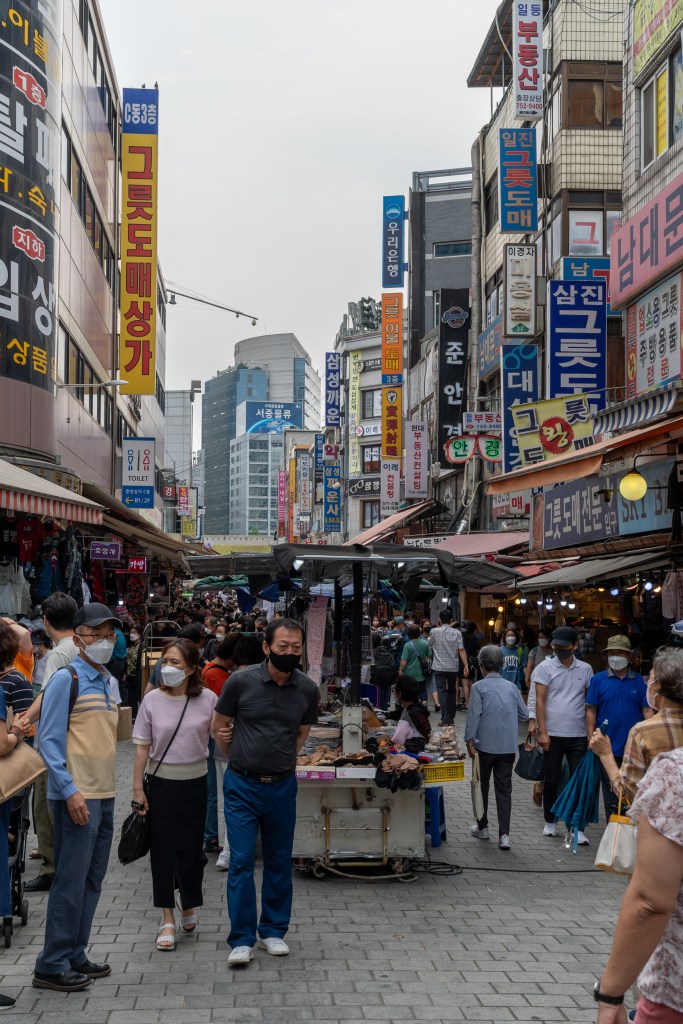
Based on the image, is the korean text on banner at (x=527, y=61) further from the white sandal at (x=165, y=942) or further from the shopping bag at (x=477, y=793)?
the white sandal at (x=165, y=942)

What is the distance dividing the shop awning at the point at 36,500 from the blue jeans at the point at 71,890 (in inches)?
228

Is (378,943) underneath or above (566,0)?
underneath

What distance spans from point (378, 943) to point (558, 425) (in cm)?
1246

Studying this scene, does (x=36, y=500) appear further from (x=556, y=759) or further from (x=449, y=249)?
(x=449, y=249)

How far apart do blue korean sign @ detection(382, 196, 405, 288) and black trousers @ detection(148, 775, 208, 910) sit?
42.0 meters

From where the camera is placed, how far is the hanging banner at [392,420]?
1694 inches

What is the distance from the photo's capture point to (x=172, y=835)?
621 cm

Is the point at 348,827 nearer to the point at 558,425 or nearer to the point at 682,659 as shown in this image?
the point at 682,659

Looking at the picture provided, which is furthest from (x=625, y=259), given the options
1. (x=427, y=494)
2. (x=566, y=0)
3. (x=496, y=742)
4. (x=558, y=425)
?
(x=427, y=494)

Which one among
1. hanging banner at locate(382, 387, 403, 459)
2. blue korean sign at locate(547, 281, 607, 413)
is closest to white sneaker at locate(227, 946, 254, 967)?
blue korean sign at locate(547, 281, 607, 413)

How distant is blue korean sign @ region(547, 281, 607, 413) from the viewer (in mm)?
18844

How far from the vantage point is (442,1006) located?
5.27m

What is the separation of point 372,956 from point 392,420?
37727 millimetres

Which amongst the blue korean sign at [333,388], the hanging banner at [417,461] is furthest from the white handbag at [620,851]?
the blue korean sign at [333,388]
